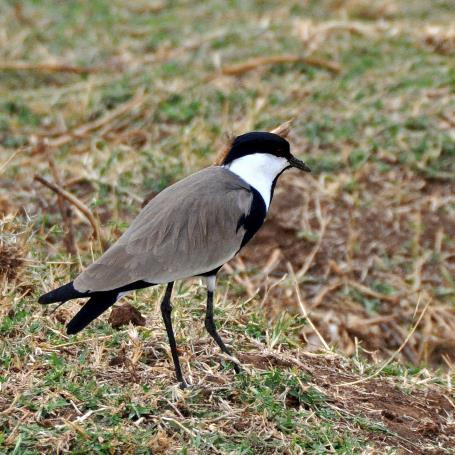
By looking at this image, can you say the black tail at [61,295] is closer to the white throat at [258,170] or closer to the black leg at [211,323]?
the black leg at [211,323]

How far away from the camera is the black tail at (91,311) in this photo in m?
3.62

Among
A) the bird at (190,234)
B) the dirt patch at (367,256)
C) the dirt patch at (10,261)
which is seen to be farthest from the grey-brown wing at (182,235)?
the dirt patch at (367,256)

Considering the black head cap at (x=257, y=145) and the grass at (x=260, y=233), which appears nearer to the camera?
the grass at (x=260, y=233)

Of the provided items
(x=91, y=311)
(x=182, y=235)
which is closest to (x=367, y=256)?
(x=182, y=235)

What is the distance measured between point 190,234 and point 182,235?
0.03 meters

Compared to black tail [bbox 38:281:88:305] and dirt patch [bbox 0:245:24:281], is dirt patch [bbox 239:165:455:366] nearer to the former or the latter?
dirt patch [bbox 0:245:24:281]

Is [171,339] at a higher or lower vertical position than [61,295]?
lower

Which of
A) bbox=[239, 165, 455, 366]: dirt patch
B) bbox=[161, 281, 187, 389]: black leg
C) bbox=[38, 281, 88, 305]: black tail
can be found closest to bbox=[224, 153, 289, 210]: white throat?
bbox=[161, 281, 187, 389]: black leg

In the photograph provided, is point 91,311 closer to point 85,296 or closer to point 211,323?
point 85,296

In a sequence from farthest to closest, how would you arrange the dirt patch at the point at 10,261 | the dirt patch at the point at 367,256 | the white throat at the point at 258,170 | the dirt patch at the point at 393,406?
the dirt patch at the point at 367,256 < the dirt patch at the point at 10,261 < the white throat at the point at 258,170 < the dirt patch at the point at 393,406

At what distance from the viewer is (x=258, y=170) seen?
4.20m

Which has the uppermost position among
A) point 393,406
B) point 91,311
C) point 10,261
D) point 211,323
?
point 91,311

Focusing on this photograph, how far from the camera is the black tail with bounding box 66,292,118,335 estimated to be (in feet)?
11.9

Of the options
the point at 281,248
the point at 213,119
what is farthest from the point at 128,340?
the point at 213,119
